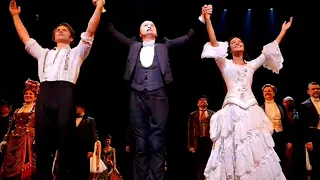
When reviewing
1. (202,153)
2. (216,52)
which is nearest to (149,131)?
(216,52)

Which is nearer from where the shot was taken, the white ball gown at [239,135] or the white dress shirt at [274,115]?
the white ball gown at [239,135]

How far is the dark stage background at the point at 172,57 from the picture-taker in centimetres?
771

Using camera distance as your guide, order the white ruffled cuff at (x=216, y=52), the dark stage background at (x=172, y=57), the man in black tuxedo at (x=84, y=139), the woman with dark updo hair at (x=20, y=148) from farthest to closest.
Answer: the dark stage background at (x=172, y=57) < the man in black tuxedo at (x=84, y=139) < the woman with dark updo hair at (x=20, y=148) < the white ruffled cuff at (x=216, y=52)

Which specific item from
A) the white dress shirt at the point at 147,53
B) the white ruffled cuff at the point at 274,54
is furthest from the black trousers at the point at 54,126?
the white ruffled cuff at the point at 274,54

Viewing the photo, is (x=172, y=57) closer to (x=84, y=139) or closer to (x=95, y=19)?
(x=84, y=139)

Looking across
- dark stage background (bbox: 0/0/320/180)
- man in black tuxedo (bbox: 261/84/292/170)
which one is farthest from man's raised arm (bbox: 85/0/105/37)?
dark stage background (bbox: 0/0/320/180)

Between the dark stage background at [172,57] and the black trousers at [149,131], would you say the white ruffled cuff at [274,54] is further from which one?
the dark stage background at [172,57]

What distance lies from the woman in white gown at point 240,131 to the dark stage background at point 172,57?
10.4 ft

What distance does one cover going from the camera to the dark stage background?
25.3 feet

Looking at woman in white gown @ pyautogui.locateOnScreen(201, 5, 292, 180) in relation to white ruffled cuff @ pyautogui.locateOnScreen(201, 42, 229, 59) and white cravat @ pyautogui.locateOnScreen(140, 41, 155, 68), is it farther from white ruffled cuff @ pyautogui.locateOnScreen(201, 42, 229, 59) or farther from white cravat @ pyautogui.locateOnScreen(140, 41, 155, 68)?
white cravat @ pyautogui.locateOnScreen(140, 41, 155, 68)

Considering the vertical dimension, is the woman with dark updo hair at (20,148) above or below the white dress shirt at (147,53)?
below

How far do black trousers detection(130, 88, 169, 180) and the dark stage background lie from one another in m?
3.41

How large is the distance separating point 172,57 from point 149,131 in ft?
13.7

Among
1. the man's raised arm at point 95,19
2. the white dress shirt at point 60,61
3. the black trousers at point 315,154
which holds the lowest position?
the black trousers at point 315,154
